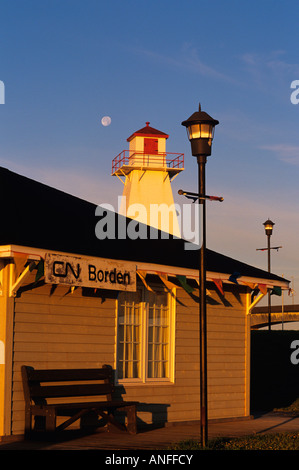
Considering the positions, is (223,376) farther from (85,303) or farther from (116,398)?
(85,303)

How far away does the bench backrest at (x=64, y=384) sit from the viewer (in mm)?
12531

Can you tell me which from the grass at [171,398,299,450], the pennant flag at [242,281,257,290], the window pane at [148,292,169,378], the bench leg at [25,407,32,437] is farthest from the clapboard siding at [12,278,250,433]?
the grass at [171,398,299,450]

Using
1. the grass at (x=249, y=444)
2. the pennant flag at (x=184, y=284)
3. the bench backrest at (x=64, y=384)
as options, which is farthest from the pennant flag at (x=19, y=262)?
the grass at (x=249, y=444)

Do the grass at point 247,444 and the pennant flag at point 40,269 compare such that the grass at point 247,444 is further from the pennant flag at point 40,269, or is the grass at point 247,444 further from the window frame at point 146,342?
the pennant flag at point 40,269

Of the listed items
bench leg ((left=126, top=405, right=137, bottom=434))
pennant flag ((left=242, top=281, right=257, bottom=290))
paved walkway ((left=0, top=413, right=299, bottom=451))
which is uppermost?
pennant flag ((left=242, top=281, right=257, bottom=290))

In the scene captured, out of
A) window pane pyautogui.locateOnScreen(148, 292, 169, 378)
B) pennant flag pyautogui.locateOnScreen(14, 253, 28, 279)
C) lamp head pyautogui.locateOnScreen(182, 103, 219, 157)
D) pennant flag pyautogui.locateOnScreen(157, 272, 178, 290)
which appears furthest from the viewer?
window pane pyautogui.locateOnScreen(148, 292, 169, 378)

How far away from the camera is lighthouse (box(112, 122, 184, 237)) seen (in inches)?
2073

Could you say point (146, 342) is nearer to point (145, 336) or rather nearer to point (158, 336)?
point (145, 336)

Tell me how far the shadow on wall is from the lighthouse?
2921cm

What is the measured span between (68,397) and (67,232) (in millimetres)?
2940

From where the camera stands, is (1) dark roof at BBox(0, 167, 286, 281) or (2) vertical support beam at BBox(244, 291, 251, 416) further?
(2) vertical support beam at BBox(244, 291, 251, 416)

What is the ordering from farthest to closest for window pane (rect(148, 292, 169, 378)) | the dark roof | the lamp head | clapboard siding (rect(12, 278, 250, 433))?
1. window pane (rect(148, 292, 169, 378))
2. clapboard siding (rect(12, 278, 250, 433))
3. the dark roof
4. the lamp head

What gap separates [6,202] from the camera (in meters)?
13.7

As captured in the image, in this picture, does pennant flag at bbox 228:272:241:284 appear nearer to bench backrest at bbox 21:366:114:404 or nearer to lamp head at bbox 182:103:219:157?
bench backrest at bbox 21:366:114:404
